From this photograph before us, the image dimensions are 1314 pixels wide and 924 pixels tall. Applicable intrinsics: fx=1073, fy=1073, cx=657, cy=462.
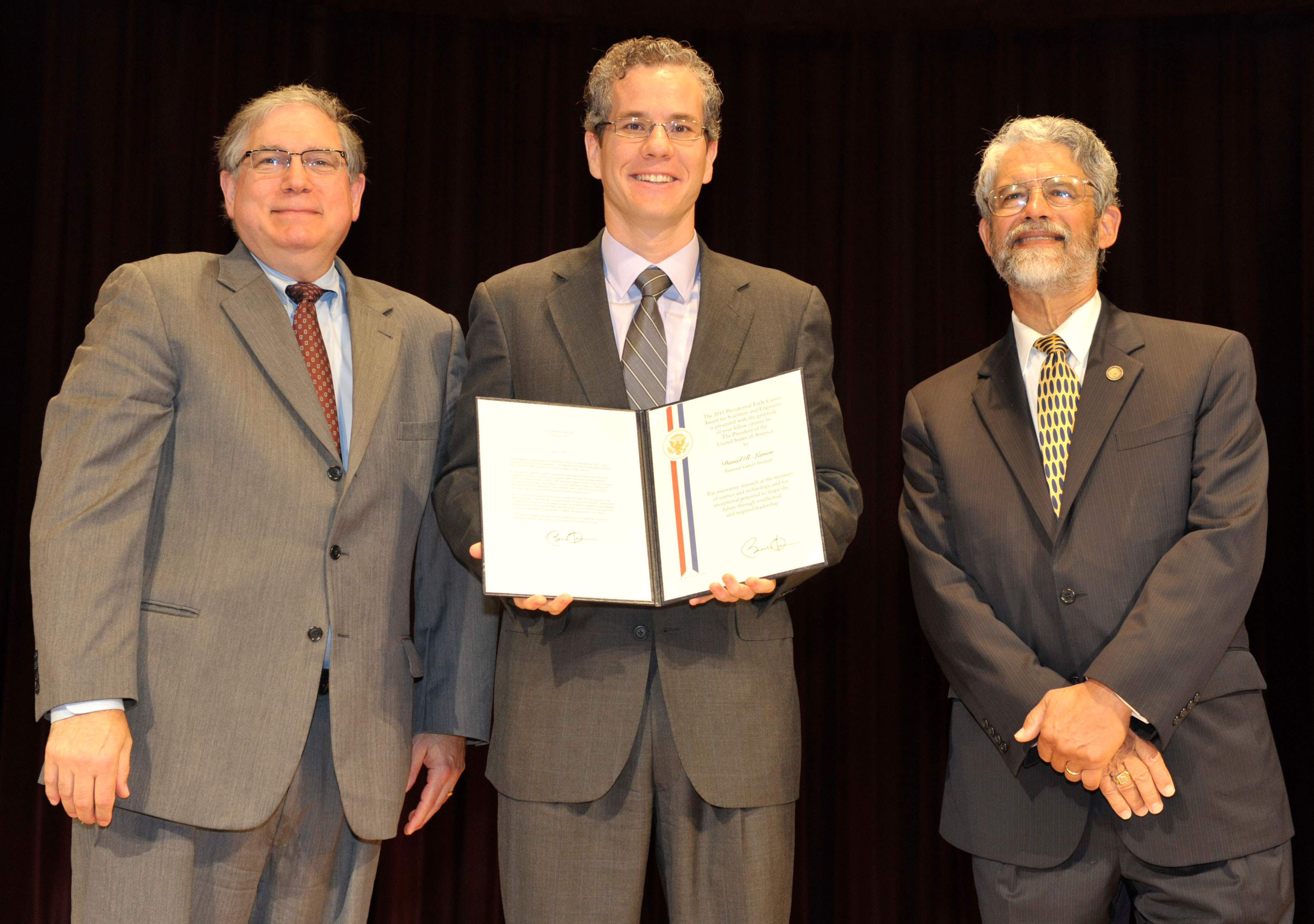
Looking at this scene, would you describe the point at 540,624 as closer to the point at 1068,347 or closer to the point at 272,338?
the point at 272,338

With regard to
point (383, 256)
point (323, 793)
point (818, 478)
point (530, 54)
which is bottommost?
point (323, 793)

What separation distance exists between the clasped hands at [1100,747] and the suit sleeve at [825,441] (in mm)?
491

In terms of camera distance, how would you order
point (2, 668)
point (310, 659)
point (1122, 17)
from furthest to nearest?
1. point (1122, 17)
2. point (2, 668)
3. point (310, 659)

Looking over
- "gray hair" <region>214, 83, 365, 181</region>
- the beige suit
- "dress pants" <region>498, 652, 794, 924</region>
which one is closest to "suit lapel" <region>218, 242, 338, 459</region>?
the beige suit

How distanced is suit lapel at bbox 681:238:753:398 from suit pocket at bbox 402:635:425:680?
29.1 inches

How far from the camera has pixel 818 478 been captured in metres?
2.15

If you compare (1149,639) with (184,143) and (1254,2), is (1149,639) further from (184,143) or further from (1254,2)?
(184,143)

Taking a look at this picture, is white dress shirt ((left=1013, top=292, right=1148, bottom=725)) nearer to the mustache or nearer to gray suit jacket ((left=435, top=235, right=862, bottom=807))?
the mustache

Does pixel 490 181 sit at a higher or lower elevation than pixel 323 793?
higher

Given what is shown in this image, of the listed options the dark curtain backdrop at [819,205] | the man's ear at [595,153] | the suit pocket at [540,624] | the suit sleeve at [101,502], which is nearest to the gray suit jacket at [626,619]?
the suit pocket at [540,624]

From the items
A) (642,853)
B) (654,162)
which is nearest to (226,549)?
(642,853)

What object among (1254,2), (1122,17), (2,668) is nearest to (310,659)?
(2,668)

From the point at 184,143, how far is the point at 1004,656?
321cm

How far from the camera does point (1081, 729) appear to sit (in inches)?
78.2
